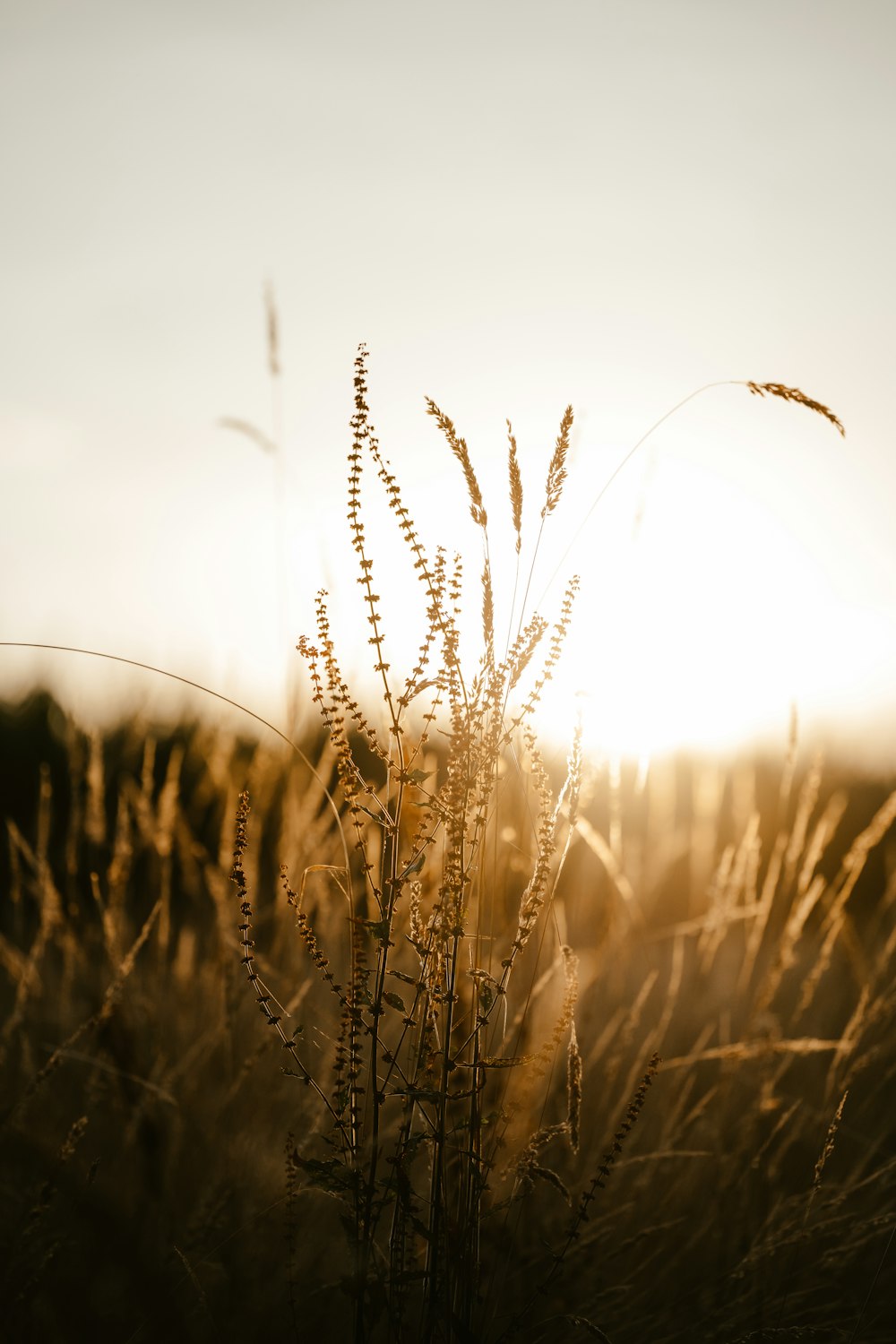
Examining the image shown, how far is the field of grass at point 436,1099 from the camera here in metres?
1.34

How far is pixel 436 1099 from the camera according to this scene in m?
1.24

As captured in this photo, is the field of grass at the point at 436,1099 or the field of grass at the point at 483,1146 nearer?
the field of grass at the point at 436,1099

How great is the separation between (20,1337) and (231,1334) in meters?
0.34

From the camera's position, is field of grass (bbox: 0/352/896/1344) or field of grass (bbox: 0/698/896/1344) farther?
field of grass (bbox: 0/698/896/1344)

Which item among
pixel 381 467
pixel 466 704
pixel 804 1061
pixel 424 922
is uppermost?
pixel 381 467

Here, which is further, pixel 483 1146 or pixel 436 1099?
pixel 483 1146

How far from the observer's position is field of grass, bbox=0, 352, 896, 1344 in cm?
134

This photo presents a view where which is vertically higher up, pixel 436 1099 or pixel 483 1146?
pixel 436 1099

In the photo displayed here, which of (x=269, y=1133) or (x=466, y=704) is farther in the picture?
(x=269, y=1133)

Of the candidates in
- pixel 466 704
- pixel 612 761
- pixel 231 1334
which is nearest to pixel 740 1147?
pixel 612 761

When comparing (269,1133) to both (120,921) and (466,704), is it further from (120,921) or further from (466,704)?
(466,704)

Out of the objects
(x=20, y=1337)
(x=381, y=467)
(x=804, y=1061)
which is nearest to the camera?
(x=381, y=467)

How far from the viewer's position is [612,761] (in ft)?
7.32

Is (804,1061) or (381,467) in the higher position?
(381,467)
